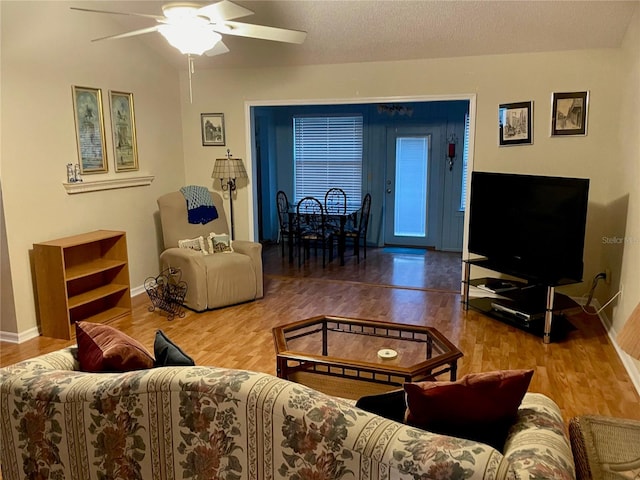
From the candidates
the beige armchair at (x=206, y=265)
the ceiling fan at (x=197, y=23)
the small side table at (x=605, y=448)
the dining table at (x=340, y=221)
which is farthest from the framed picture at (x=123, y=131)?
the small side table at (x=605, y=448)

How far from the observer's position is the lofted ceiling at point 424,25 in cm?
384

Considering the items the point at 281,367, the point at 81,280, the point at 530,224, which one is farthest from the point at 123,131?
the point at 530,224

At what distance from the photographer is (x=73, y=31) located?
13.6 feet

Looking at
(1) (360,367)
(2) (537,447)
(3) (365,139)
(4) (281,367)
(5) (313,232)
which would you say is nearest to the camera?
(2) (537,447)

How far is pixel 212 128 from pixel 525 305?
3.71 m

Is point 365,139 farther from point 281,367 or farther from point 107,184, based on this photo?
point 281,367

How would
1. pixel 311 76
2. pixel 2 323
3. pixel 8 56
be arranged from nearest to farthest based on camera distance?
pixel 8 56
pixel 2 323
pixel 311 76

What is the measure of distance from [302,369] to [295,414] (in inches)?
50.9

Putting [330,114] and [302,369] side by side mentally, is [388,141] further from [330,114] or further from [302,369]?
[302,369]

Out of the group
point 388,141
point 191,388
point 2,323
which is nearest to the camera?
point 191,388

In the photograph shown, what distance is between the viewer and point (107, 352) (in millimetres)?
1776

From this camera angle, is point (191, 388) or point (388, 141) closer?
point (191, 388)

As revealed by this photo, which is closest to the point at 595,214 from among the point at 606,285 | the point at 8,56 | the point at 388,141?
the point at 606,285

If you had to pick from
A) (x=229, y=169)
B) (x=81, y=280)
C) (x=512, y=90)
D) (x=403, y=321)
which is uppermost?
(x=512, y=90)
